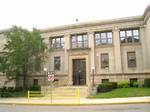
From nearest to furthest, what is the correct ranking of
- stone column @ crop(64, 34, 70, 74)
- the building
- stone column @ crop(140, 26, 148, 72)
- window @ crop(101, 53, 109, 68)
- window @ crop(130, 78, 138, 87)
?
window @ crop(130, 78, 138, 87) < stone column @ crop(140, 26, 148, 72) < the building < window @ crop(101, 53, 109, 68) < stone column @ crop(64, 34, 70, 74)

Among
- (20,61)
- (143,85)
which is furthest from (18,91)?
(143,85)

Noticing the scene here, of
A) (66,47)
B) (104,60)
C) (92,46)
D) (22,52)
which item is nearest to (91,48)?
(92,46)

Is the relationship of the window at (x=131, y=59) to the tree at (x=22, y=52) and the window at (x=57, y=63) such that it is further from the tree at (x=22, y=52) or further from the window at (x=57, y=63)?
the tree at (x=22, y=52)

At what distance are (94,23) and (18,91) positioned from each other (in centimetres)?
1447

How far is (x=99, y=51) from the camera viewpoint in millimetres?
35812

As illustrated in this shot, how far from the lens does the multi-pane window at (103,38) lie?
118 ft

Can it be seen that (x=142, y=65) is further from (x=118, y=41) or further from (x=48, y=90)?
(x=48, y=90)

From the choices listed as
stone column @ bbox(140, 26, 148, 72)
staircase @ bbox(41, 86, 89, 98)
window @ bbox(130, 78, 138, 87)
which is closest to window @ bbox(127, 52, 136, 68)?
stone column @ bbox(140, 26, 148, 72)

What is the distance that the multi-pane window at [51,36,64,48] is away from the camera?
128 feet

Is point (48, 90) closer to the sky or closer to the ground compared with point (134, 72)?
closer to the ground

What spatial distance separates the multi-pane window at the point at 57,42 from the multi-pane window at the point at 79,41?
6.10ft

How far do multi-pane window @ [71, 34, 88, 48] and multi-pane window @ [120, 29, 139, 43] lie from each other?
5421 millimetres

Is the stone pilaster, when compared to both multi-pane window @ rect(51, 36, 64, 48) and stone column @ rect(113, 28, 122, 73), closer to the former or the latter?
stone column @ rect(113, 28, 122, 73)

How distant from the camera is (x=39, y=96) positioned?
29094mm
